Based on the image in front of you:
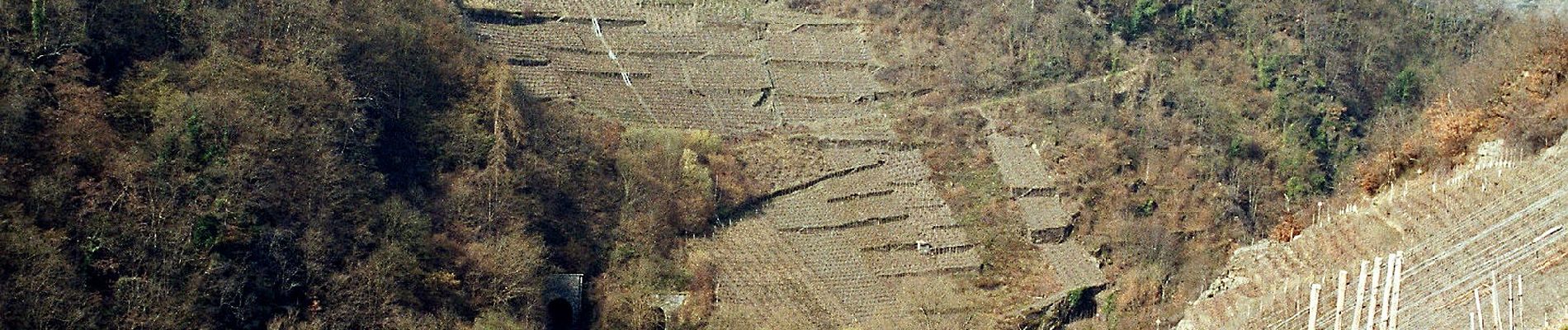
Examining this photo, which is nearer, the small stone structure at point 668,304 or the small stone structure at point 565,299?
the small stone structure at point 565,299

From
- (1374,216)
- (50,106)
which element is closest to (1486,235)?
(1374,216)

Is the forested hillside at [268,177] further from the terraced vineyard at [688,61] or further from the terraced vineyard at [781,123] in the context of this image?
the terraced vineyard at [688,61]

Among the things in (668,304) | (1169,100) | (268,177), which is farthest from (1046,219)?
(268,177)

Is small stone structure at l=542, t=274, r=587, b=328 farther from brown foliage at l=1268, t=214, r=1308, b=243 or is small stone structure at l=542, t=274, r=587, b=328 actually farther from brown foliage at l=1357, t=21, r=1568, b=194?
brown foliage at l=1357, t=21, r=1568, b=194

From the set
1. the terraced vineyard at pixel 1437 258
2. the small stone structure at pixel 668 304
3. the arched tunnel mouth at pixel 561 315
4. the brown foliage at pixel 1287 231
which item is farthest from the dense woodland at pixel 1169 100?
the terraced vineyard at pixel 1437 258

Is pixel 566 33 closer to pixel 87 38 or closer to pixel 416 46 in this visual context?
pixel 416 46

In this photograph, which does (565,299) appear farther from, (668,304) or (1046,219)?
(1046,219)

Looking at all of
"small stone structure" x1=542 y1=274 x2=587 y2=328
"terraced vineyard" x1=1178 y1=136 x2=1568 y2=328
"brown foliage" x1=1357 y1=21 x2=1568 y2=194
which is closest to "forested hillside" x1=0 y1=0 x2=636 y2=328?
"small stone structure" x1=542 y1=274 x2=587 y2=328
